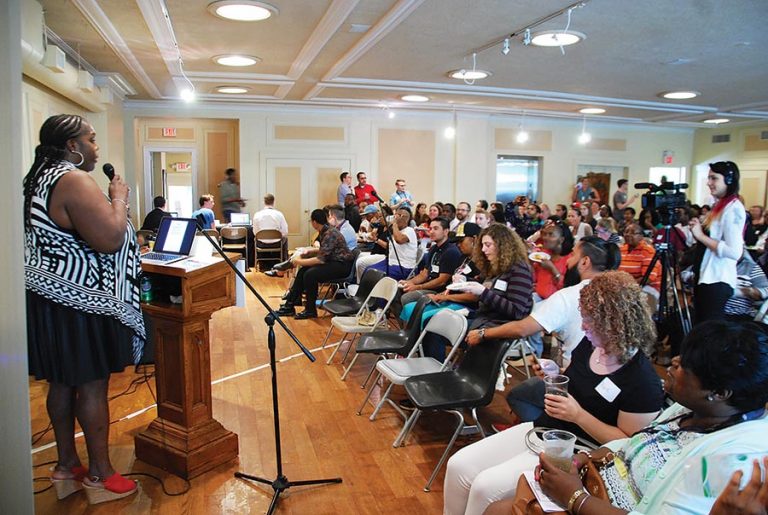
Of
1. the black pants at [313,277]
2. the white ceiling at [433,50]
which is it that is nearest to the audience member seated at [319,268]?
the black pants at [313,277]

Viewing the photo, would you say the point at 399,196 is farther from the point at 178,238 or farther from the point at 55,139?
the point at 55,139

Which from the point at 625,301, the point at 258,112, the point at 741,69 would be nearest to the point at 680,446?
the point at 625,301

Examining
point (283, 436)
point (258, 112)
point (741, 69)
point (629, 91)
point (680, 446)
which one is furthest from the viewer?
point (258, 112)

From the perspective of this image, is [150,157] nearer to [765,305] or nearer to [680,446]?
[765,305]

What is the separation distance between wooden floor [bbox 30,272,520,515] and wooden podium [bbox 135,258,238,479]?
9 centimetres

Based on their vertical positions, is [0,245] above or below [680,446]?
above

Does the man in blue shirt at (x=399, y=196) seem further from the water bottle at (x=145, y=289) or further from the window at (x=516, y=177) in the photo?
the water bottle at (x=145, y=289)

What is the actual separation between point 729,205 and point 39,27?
223 inches

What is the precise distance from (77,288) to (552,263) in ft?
11.2

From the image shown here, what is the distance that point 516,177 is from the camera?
488 inches

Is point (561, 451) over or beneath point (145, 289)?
beneath

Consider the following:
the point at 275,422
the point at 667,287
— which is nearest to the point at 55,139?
the point at 275,422

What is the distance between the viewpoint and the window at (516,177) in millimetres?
12195

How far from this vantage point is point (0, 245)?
100 cm
